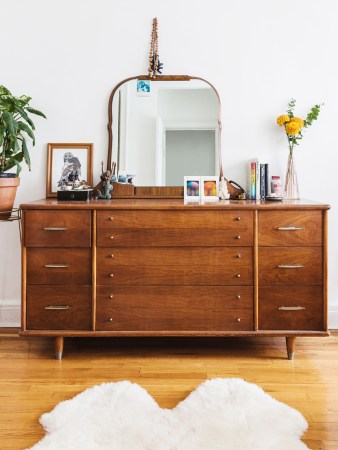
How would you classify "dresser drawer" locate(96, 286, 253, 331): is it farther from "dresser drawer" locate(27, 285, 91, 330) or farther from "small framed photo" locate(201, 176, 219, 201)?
"small framed photo" locate(201, 176, 219, 201)

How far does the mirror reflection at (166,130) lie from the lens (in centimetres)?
300

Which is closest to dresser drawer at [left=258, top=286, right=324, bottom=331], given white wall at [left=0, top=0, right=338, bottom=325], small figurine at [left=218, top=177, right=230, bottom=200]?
small figurine at [left=218, top=177, right=230, bottom=200]

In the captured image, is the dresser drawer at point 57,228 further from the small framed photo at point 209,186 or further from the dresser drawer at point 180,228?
the small framed photo at point 209,186

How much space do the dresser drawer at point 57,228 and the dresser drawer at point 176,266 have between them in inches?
5.4

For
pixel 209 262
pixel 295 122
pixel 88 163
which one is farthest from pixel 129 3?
pixel 209 262

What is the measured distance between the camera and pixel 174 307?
2.52 metres

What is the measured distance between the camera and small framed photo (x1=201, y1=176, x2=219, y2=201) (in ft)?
9.51

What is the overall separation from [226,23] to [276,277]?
1.61 m

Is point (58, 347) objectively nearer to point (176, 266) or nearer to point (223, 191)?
point (176, 266)

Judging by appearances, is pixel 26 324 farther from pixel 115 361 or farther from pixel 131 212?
pixel 131 212

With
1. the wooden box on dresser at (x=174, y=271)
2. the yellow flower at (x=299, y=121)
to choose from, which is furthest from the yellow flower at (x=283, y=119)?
the wooden box on dresser at (x=174, y=271)

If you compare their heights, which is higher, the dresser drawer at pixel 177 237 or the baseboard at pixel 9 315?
the dresser drawer at pixel 177 237

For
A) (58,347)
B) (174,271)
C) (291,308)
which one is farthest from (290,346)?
(58,347)

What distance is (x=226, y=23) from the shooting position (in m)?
3.03
